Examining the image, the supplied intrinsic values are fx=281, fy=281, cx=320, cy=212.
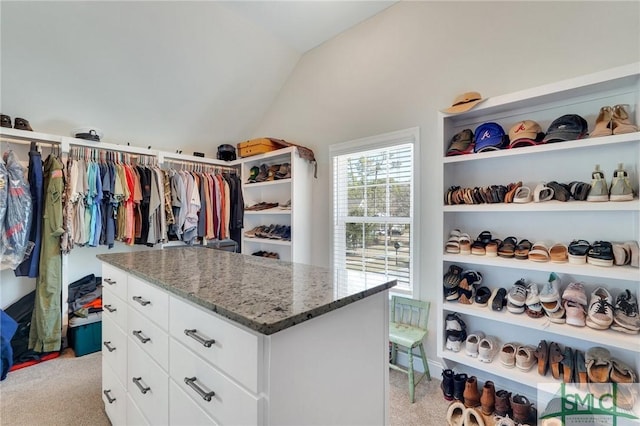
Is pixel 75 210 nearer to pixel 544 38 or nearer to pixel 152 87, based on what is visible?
pixel 152 87

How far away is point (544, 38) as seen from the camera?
185 centimetres

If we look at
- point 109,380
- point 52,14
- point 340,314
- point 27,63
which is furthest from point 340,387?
point 27,63

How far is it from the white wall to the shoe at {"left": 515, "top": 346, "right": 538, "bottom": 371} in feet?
1.89

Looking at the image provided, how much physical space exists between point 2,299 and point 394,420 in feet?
11.8

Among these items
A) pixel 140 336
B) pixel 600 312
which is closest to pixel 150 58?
pixel 140 336

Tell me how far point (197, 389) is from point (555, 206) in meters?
1.96

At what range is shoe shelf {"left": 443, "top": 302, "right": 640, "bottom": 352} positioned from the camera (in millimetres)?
1405

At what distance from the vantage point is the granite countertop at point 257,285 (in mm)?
782

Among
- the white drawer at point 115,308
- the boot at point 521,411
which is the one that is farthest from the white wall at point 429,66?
the white drawer at point 115,308

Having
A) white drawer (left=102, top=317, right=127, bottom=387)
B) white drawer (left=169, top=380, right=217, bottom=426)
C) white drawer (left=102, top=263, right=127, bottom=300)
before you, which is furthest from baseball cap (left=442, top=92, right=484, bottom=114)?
white drawer (left=102, top=317, right=127, bottom=387)

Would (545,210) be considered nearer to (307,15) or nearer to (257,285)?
(257,285)

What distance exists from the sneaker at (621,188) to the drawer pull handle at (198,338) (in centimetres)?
203

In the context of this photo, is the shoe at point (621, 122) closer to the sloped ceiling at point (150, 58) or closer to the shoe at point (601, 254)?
the shoe at point (601, 254)

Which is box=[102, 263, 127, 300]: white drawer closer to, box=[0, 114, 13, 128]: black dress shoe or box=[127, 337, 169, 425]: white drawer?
box=[127, 337, 169, 425]: white drawer
